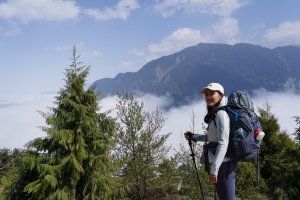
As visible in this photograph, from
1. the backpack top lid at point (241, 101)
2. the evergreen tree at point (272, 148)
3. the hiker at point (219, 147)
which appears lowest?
the evergreen tree at point (272, 148)

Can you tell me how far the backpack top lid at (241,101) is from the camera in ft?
15.2

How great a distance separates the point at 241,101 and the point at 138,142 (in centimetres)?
1619

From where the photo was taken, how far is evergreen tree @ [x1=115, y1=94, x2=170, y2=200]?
20422 mm

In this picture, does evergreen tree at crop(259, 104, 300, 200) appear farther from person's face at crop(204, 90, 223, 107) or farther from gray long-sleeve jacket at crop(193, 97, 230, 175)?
gray long-sleeve jacket at crop(193, 97, 230, 175)

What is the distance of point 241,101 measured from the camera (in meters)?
4.66

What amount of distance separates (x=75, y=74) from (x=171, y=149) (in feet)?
23.4

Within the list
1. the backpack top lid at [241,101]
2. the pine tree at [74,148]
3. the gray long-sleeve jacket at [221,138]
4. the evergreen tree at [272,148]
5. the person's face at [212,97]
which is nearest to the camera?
the gray long-sleeve jacket at [221,138]

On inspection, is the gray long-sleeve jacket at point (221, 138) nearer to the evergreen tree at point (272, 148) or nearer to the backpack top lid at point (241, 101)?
the backpack top lid at point (241, 101)

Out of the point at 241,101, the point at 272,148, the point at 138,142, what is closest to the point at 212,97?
the point at 241,101

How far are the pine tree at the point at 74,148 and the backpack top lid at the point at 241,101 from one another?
11.7m

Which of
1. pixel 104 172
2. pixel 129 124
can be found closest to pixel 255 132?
pixel 104 172

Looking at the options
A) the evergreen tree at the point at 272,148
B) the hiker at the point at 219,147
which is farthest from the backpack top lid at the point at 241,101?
the evergreen tree at the point at 272,148

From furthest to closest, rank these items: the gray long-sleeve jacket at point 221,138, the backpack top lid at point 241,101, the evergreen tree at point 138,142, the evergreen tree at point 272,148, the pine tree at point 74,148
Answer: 1. the evergreen tree at point 272,148
2. the evergreen tree at point 138,142
3. the pine tree at point 74,148
4. the backpack top lid at point 241,101
5. the gray long-sleeve jacket at point 221,138

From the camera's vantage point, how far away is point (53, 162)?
16188mm
